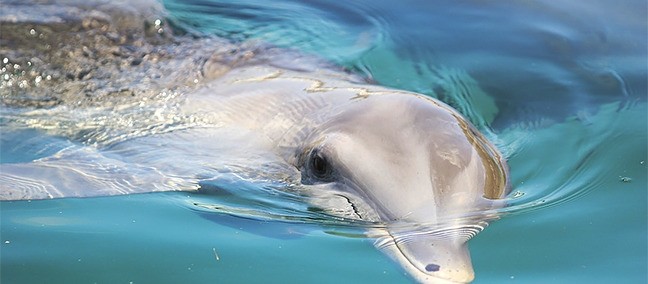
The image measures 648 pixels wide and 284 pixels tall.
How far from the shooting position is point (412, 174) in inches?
202

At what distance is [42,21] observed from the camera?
328 inches

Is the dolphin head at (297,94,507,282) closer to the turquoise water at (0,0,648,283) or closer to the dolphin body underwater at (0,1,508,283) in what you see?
the dolphin body underwater at (0,1,508,283)

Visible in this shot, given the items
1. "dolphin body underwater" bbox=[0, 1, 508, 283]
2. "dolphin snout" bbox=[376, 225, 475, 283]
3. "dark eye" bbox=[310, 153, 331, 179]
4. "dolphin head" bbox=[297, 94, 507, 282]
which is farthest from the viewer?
"dark eye" bbox=[310, 153, 331, 179]

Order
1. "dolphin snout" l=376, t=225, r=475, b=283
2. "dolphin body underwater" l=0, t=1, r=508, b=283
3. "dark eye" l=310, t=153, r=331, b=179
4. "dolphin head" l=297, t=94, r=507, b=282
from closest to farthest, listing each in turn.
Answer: "dolphin snout" l=376, t=225, r=475, b=283
"dolphin head" l=297, t=94, r=507, b=282
"dolphin body underwater" l=0, t=1, r=508, b=283
"dark eye" l=310, t=153, r=331, b=179

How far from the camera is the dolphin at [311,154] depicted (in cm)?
503

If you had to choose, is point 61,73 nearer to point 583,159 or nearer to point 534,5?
point 583,159

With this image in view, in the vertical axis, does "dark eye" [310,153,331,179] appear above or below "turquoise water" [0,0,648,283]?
above

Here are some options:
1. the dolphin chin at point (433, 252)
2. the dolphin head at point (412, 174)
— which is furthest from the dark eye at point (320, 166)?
the dolphin chin at point (433, 252)

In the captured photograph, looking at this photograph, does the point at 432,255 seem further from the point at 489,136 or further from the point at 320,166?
the point at 489,136

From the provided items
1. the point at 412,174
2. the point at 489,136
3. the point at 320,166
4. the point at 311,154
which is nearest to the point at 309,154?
the point at 311,154

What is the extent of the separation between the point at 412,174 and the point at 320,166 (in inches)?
26.3

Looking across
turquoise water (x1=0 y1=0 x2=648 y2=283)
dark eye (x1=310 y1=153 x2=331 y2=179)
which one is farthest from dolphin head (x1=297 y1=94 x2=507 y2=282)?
turquoise water (x1=0 y1=0 x2=648 y2=283)

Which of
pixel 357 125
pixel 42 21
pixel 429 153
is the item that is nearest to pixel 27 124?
pixel 42 21

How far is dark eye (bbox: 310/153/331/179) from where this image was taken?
18.2ft
